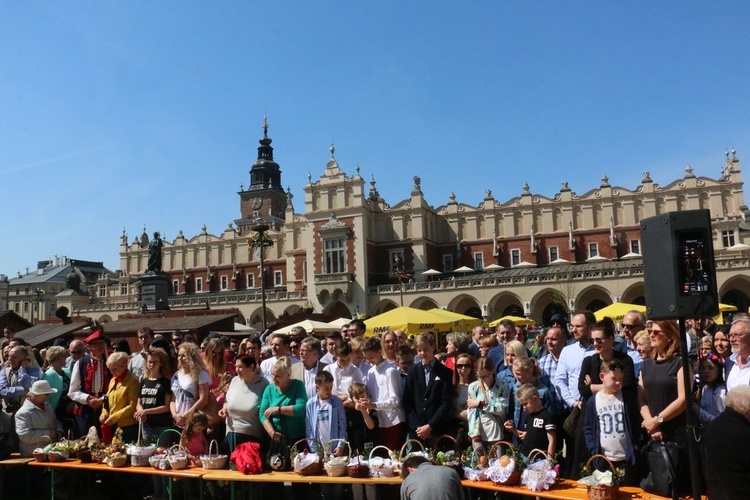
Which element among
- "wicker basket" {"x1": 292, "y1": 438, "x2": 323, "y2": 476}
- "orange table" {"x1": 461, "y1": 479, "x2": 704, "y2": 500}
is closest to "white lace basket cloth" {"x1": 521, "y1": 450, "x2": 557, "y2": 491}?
"orange table" {"x1": 461, "y1": 479, "x2": 704, "y2": 500}

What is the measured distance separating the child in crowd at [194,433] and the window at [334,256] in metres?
36.5

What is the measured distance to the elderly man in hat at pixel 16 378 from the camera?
7.83m

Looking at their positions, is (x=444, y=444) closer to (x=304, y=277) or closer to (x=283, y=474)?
(x=283, y=474)

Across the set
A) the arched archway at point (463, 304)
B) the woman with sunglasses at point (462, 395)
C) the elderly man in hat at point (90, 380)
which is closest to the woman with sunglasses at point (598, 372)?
the woman with sunglasses at point (462, 395)

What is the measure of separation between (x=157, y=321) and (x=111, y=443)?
39.2 ft

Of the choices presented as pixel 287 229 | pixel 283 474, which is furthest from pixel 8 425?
pixel 287 229

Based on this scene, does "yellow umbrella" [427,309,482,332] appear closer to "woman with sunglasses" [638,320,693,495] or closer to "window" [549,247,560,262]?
"woman with sunglasses" [638,320,693,495]

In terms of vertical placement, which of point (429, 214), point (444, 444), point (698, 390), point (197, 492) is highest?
point (429, 214)

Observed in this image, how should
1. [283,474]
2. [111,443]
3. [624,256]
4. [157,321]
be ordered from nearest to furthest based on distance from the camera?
[283,474] → [111,443] → [157,321] → [624,256]

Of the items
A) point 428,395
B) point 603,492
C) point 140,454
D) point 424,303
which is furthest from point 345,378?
point 424,303

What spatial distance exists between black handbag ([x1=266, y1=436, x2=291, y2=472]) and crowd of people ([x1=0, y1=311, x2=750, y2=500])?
4.5 inches

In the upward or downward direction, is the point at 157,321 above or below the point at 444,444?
above

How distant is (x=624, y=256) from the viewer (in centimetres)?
3884

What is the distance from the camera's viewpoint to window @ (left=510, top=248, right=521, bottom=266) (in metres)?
43.2
